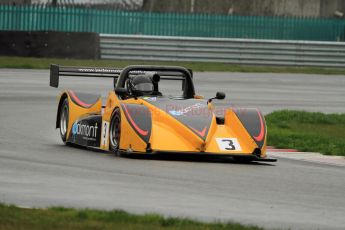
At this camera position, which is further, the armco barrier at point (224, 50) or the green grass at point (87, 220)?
the armco barrier at point (224, 50)

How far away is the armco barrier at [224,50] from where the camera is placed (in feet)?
128

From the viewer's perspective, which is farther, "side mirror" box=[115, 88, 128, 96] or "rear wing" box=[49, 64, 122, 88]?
"rear wing" box=[49, 64, 122, 88]

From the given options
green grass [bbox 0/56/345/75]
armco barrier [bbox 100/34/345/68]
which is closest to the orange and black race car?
green grass [bbox 0/56/345/75]

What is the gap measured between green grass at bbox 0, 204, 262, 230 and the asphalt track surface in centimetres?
49

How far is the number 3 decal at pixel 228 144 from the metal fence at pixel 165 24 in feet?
93.8

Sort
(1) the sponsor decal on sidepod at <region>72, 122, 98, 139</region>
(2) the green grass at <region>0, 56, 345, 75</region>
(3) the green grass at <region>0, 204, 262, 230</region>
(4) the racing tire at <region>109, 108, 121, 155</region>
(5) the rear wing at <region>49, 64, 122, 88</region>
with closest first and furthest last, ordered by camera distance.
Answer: (3) the green grass at <region>0, 204, 262, 230</region> < (4) the racing tire at <region>109, 108, 121, 155</region> < (1) the sponsor decal on sidepod at <region>72, 122, 98, 139</region> < (5) the rear wing at <region>49, 64, 122, 88</region> < (2) the green grass at <region>0, 56, 345, 75</region>

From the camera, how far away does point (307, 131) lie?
66.1 feet

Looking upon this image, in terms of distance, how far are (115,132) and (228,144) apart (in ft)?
5.26

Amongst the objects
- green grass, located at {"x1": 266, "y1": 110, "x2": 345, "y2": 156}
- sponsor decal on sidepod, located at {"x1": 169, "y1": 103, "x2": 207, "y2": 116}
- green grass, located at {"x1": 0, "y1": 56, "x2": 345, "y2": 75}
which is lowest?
green grass, located at {"x1": 0, "y1": 56, "x2": 345, "y2": 75}

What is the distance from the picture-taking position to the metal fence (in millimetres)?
43031

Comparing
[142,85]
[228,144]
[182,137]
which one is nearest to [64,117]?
[142,85]

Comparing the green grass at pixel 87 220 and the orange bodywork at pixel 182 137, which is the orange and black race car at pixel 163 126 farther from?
the green grass at pixel 87 220

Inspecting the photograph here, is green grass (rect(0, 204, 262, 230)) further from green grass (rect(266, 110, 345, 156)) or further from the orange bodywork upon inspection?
green grass (rect(266, 110, 345, 156))

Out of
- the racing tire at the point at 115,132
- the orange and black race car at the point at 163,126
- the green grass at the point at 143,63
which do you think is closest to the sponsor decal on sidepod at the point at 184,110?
the orange and black race car at the point at 163,126
